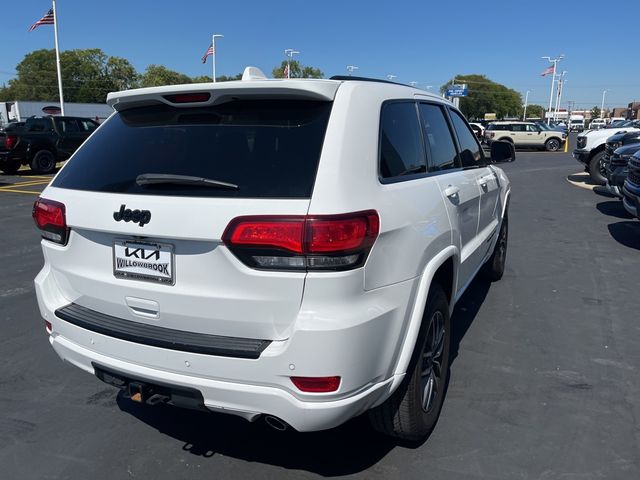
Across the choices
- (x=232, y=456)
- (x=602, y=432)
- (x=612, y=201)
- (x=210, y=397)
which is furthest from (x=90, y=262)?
(x=612, y=201)

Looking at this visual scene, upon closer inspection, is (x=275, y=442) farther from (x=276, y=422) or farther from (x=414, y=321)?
(x=414, y=321)

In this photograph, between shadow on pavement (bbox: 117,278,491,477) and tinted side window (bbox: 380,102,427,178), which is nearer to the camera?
tinted side window (bbox: 380,102,427,178)

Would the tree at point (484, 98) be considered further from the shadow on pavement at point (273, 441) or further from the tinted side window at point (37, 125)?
the shadow on pavement at point (273, 441)

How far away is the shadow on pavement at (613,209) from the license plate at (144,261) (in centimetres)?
958

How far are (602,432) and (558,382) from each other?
581mm

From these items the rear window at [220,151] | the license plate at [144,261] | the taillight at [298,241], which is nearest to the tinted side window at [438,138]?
the rear window at [220,151]

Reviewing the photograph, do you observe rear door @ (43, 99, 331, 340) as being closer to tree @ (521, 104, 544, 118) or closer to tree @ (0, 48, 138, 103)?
tree @ (0, 48, 138, 103)

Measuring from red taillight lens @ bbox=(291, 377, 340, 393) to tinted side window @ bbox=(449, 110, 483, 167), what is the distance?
2.26 m

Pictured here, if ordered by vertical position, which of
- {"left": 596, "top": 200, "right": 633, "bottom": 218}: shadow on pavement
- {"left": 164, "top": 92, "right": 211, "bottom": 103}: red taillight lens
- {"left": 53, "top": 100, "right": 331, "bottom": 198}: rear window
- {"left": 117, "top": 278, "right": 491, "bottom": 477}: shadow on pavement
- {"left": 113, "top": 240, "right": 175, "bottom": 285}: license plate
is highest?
{"left": 164, "top": 92, "right": 211, "bottom": 103}: red taillight lens

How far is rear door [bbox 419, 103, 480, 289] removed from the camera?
10.2ft

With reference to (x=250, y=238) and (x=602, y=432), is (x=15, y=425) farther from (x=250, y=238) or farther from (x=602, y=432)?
(x=602, y=432)

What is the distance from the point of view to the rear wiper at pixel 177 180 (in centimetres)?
214

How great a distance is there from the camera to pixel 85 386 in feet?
11.2

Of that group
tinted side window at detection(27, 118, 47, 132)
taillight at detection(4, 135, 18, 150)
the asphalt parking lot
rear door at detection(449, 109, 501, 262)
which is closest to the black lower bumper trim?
the asphalt parking lot
